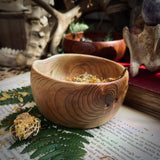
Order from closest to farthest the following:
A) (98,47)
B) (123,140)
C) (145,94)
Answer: (123,140) < (145,94) < (98,47)

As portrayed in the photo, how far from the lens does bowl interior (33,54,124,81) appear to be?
0.68m

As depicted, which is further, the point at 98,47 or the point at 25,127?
the point at 98,47

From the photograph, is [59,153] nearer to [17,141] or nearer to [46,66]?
[17,141]

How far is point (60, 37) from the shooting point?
122 cm

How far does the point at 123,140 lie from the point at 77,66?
1.14 ft

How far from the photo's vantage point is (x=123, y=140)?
1.79 ft

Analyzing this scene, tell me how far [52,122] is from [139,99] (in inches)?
14.4

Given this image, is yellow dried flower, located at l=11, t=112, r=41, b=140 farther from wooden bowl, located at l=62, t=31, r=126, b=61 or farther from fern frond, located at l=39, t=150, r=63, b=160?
wooden bowl, located at l=62, t=31, r=126, b=61

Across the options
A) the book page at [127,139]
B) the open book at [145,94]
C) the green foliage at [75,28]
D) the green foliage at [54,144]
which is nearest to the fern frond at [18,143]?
the green foliage at [54,144]

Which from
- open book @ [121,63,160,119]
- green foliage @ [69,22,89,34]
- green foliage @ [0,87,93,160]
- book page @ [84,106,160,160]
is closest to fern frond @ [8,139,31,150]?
green foliage @ [0,87,93,160]

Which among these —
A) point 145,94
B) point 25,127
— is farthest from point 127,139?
point 25,127

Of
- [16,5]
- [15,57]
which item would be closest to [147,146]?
[15,57]

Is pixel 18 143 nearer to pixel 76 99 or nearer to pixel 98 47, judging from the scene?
pixel 76 99

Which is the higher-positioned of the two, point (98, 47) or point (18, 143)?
point (98, 47)
